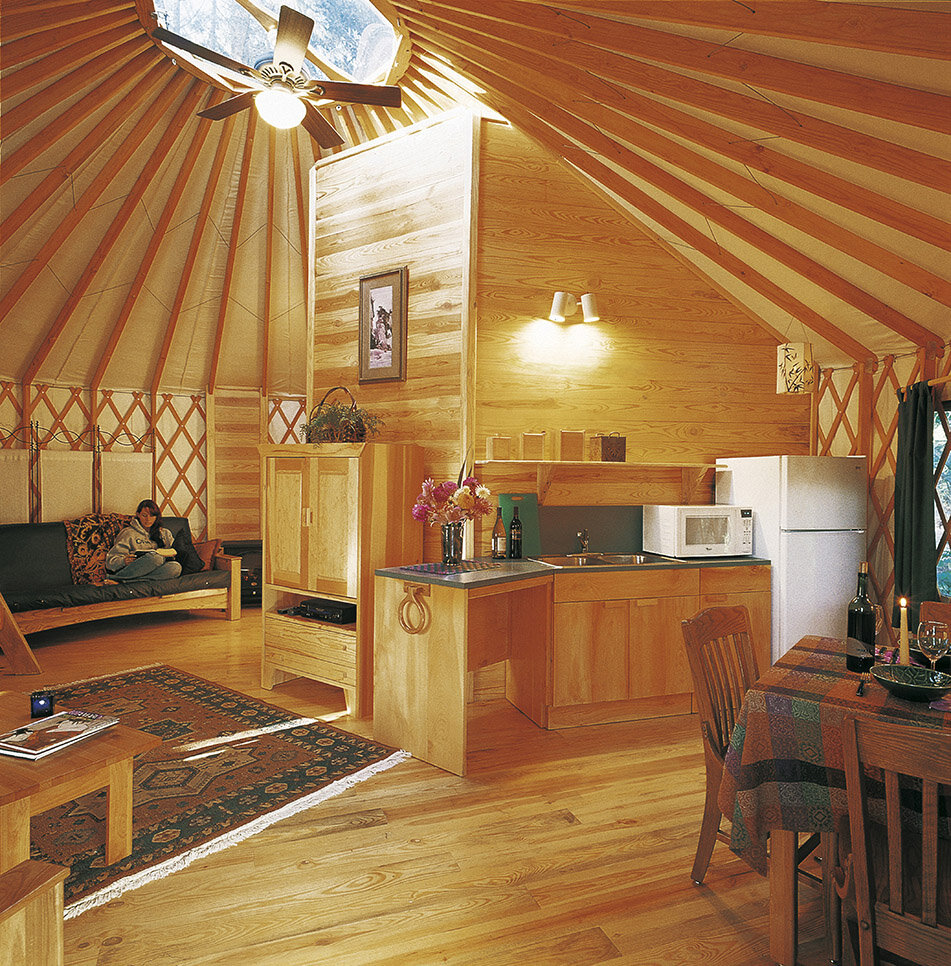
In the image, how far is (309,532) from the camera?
4.08 meters

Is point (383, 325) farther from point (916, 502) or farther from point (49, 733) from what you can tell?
point (916, 502)

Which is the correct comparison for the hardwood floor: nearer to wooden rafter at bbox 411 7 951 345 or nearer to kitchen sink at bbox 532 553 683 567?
kitchen sink at bbox 532 553 683 567

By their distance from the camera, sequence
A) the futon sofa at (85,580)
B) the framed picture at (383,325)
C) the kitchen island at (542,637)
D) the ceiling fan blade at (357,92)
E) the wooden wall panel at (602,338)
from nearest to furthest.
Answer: the kitchen island at (542,637)
the ceiling fan blade at (357,92)
the wooden wall panel at (602,338)
the framed picture at (383,325)
the futon sofa at (85,580)

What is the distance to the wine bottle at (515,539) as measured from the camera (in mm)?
3936

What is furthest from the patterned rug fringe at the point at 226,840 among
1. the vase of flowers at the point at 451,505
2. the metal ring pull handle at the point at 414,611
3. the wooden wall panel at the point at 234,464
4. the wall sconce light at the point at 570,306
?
the wooden wall panel at the point at 234,464

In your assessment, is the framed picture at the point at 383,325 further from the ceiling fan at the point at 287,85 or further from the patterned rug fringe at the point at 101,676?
the patterned rug fringe at the point at 101,676

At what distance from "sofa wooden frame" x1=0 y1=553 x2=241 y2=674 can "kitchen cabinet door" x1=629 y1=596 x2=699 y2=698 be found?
367cm

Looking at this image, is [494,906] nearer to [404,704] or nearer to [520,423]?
[404,704]

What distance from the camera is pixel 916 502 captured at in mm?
4195

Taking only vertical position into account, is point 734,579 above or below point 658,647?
above

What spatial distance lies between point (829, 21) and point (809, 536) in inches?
105

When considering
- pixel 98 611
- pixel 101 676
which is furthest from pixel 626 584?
pixel 98 611

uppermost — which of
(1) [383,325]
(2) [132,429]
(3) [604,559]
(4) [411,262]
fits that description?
(4) [411,262]

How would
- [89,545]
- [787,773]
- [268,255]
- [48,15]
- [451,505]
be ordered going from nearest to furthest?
[787,773] → [48,15] → [451,505] → [89,545] → [268,255]
